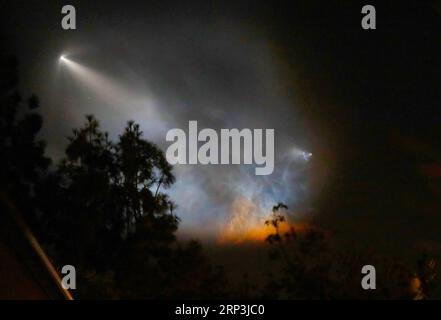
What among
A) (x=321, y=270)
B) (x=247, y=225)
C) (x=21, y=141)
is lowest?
(x=321, y=270)

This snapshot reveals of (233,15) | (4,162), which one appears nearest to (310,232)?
(233,15)

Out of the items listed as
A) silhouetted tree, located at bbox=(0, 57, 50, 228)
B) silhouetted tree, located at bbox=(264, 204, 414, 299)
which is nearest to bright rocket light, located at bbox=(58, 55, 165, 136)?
silhouetted tree, located at bbox=(0, 57, 50, 228)

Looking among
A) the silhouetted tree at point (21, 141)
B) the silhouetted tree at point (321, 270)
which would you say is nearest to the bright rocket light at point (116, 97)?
the silhouetted tree at point (21, 141)

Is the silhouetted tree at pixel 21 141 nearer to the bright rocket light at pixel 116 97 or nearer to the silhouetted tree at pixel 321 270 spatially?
the bright rocket light at pixel 116 97

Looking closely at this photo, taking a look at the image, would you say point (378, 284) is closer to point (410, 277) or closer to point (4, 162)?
point (410, 277)

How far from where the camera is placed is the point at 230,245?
6.25 metres

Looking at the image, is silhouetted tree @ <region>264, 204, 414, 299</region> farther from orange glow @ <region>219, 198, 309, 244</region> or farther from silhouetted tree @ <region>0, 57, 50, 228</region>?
silhouetted tree @ <region>0, 57, 50, 228</region>

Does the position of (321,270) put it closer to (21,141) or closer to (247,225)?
(247,225)

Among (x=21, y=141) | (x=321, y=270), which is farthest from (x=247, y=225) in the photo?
(x=21, y=141)

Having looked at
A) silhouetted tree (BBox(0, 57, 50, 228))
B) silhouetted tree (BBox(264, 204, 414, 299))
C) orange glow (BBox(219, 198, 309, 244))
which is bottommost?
silhouetted tree (BBox(264, 204, 414, 299))

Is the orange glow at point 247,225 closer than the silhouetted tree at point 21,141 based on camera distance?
No

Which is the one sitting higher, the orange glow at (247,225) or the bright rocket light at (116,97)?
the bright rocket light at (116,97)

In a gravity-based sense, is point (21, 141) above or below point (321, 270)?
above

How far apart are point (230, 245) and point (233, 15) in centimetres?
266
